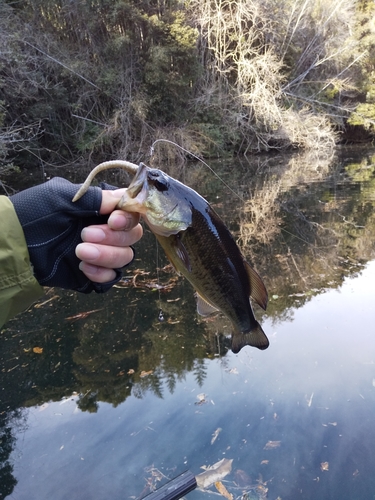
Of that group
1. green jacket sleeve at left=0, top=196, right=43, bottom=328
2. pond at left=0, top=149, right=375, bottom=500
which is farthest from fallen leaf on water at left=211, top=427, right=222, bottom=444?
green jacket sleeve at left=0, top=196, right=43, bottom=328

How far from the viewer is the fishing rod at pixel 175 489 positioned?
7.62 ft

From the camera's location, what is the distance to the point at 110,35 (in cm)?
2097

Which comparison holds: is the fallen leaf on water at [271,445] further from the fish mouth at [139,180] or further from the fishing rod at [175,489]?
the fish mouth at [139,180]

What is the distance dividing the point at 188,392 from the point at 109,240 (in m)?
2.45

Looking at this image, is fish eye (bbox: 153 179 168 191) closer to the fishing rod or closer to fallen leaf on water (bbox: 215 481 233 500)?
the fishing rod

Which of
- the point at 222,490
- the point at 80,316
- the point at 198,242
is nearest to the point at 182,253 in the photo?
the point at 198,242

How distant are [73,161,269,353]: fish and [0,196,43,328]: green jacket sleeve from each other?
1.17 feet

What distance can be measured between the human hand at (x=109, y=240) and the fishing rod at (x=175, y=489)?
4.44 ft

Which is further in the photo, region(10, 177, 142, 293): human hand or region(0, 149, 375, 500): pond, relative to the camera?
region(0, 149, 375, 500): pond

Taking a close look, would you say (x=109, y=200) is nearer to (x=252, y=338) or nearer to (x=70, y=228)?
(x=70, y=228)

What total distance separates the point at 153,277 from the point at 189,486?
419 cm

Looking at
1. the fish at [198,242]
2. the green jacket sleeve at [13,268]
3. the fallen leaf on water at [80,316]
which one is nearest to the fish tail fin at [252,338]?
the fish at [198,242]

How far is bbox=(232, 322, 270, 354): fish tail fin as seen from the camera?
86.8 inches

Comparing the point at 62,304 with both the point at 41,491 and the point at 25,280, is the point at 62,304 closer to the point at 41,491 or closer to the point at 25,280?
the point at 41,491
